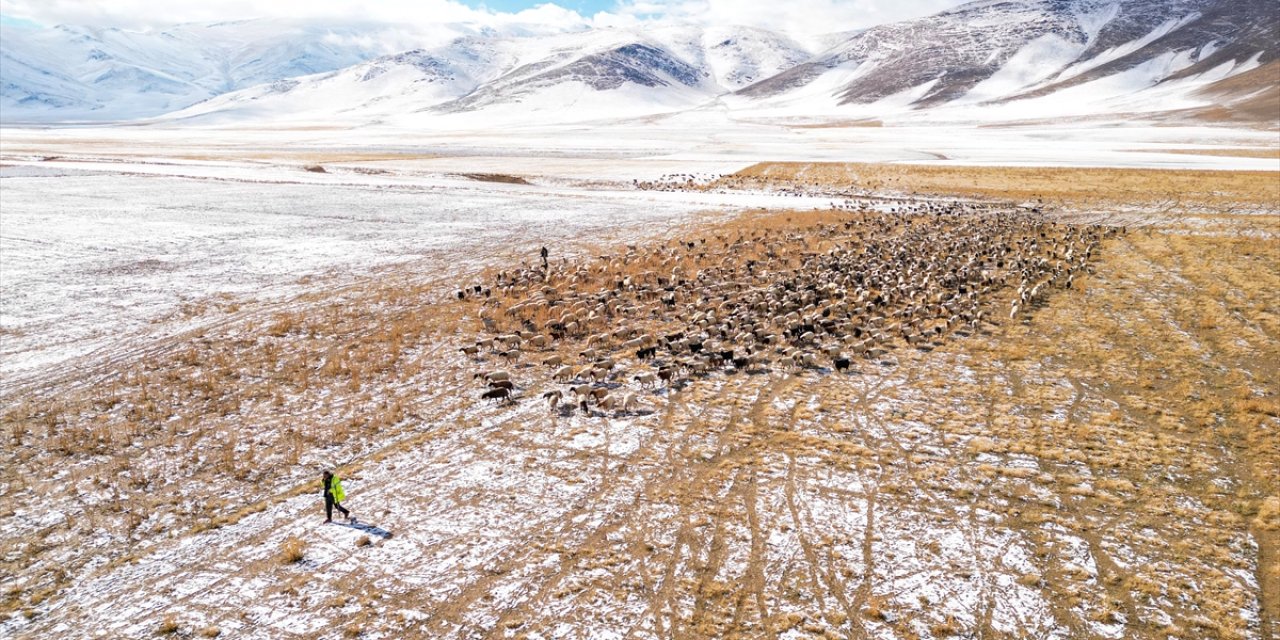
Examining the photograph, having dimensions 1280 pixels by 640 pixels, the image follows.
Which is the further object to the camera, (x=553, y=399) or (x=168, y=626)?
(x=553, y=399)

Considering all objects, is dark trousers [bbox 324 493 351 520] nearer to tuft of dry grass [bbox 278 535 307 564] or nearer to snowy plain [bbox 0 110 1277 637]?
snowy plain [bbox 0 110 1277 637]

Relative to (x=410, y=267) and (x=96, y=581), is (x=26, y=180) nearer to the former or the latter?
(x=410, y=267)

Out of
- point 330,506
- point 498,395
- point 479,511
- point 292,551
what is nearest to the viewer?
point 292,551

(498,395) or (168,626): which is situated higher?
(498,395)

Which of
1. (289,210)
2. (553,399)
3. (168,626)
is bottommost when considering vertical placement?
(168,626)

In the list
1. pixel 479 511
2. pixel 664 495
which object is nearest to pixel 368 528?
pixel 479 511

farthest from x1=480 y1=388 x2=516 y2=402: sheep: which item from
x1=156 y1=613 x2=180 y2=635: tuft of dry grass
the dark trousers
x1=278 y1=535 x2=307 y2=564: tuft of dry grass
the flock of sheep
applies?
x1=156 y1=613 x2=180 y2=635: tuft of dry grass

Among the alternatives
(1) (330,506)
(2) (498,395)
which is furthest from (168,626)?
(2) (498,395)

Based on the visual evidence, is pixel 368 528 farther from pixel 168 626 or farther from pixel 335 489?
pixel 168 626

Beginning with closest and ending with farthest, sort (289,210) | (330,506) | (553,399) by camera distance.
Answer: (330,506), (553,399), (289,210)
